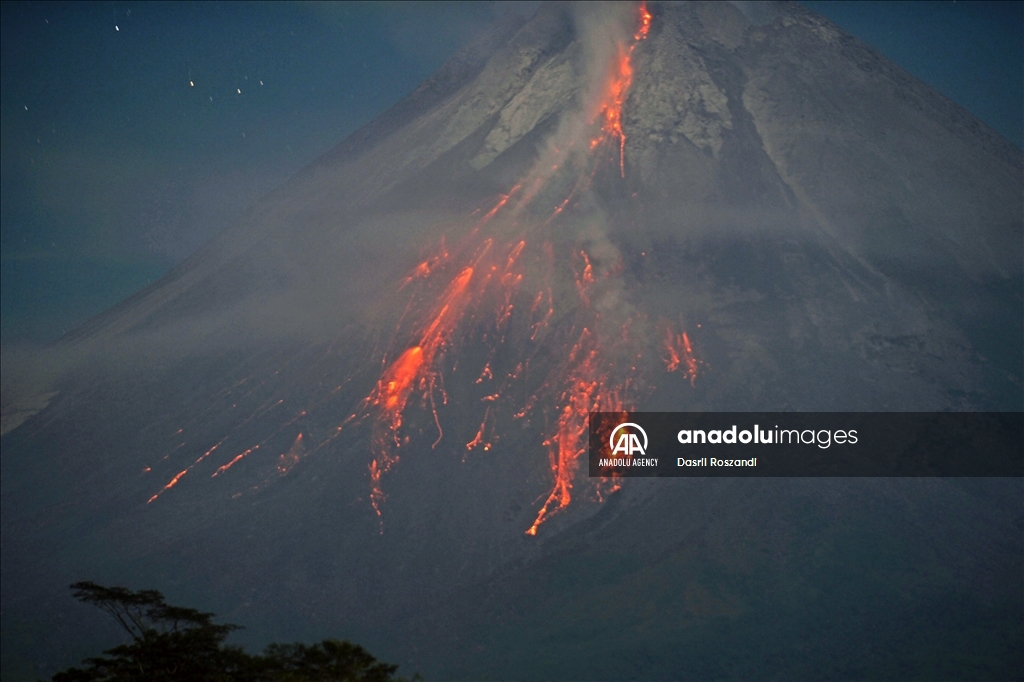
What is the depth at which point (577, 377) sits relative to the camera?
172ft

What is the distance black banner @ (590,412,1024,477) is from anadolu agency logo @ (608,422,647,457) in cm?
5

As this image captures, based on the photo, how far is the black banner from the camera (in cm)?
4834

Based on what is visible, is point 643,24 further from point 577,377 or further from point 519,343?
point 577,377

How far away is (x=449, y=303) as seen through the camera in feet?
191

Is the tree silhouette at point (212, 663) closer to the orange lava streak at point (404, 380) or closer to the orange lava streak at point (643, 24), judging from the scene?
the orange lava streak at point (404, 380)

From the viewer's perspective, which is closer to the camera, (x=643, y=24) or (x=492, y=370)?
(x=492, y=370)

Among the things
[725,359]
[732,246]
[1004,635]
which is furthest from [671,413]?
[1004,635]

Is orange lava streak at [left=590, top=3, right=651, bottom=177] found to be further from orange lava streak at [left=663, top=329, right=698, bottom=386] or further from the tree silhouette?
the tree silhouette

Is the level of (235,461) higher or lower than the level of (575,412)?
lower

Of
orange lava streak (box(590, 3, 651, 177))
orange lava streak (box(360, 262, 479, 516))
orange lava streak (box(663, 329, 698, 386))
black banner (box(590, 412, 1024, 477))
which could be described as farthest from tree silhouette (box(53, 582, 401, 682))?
orange lava streak (box(590, 3, 651, 177))

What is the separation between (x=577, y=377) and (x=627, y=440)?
160 inches

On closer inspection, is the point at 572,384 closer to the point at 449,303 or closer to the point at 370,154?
the point at 449,303

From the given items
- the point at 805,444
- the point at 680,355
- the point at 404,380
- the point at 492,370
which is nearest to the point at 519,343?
the point at 492,370

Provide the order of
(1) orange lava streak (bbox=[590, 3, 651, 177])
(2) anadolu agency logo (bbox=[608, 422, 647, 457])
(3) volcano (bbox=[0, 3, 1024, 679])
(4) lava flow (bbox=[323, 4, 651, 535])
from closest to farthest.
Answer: (3) volcano (bbox=[0, 3, 1024, 679])
(4) lava flow (bbox=[323, 4, 651, 535])
(2) anadolu agency logo (bbox=[608, 422, 647, 457])
(1) orange lava streak (bbox=[590, 3, 651, 177])
